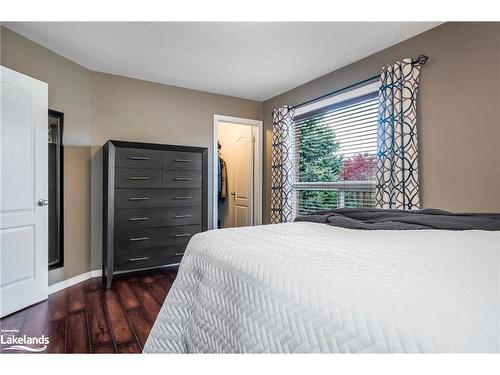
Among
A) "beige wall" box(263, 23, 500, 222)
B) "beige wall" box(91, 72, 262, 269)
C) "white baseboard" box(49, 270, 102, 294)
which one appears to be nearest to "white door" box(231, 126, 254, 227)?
"beige wall" box(91, 72, 262, 269)

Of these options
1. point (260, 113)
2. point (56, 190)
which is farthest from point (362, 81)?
point (56, 190)

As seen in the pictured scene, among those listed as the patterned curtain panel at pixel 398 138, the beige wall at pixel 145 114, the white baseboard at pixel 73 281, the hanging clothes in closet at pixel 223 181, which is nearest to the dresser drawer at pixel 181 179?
the beige wall at pixel 145 114

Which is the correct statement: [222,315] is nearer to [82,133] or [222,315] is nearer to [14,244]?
[14,244]

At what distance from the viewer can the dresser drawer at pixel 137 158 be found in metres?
2.88

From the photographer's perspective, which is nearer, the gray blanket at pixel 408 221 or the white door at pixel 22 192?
the gray blanket at pixel 408 221

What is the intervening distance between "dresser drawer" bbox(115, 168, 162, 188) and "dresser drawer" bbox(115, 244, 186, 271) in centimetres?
69

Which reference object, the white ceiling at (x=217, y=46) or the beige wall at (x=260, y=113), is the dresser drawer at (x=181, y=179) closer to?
the beige wall at (x=260, y=113)

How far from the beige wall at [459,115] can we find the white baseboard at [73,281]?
10.9 feet

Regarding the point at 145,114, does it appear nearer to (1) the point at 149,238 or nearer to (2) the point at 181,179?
(2) the point at 181,179

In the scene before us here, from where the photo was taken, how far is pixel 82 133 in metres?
3.07

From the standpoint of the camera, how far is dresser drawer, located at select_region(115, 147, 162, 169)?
2.88 m

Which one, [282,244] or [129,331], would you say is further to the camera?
[129,331]
